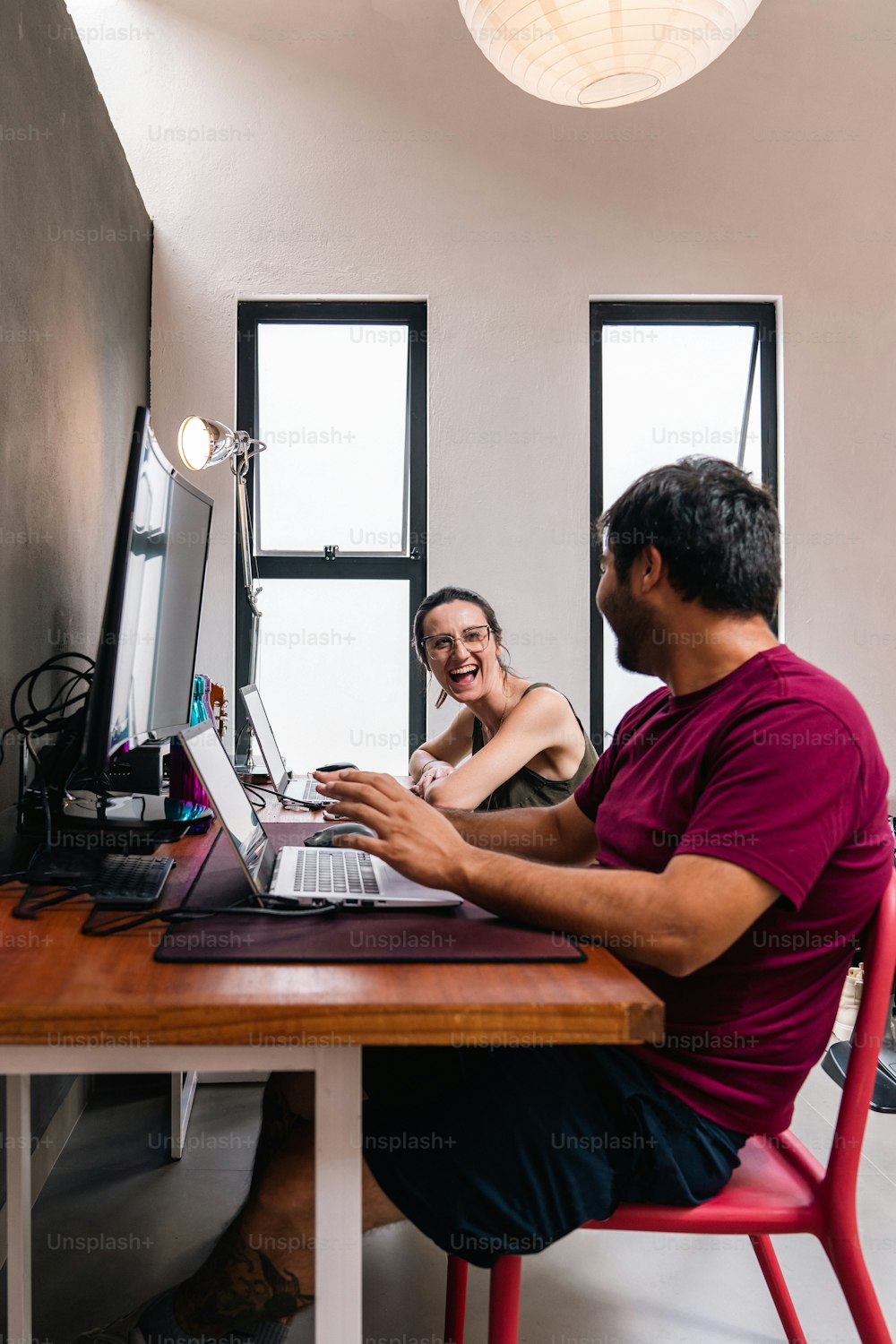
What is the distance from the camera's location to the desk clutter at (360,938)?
98 cm

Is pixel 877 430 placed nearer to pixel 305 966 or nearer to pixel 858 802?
pixel 858 802

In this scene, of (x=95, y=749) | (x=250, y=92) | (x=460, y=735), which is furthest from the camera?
(x=250, y=92)

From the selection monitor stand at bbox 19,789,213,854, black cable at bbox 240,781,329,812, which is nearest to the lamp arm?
black cable at bbox 240,781,329,812

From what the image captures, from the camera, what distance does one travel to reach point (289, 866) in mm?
1406

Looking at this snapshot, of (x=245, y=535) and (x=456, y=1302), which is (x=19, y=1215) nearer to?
(x=456, y=1302)

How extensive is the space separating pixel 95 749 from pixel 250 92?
3114mm

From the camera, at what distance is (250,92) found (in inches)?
132

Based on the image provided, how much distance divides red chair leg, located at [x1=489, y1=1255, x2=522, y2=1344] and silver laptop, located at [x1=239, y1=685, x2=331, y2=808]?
4.60 feet

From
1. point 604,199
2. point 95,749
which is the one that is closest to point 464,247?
point 604,199

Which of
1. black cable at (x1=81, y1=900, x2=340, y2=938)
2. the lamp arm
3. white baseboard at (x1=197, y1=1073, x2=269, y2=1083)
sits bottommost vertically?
white baseboard at (x1=197, y1=1073, x2=269, y2=1083)

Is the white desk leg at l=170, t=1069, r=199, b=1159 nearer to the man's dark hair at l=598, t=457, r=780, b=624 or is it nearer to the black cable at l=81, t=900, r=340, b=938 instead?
the black cable at l=81, t=900, r=340, b=938

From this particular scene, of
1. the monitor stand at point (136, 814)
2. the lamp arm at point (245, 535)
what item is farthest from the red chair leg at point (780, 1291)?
the lamp arm at point (245, 535)

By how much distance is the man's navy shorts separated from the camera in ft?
3.28

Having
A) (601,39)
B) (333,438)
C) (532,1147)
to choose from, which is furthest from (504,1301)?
(333,438)
